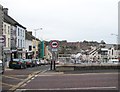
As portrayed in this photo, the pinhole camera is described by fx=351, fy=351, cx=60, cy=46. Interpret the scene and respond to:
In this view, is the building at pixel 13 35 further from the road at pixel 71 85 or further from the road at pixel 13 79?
the road at pixel 71 85

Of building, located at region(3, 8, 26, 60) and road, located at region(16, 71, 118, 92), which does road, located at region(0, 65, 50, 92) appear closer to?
road, located at region(16, 71, 118, 92)

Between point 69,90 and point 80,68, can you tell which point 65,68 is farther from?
point 69,90

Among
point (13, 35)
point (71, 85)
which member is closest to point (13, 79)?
point (71, 85)

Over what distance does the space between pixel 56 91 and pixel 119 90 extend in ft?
9.02

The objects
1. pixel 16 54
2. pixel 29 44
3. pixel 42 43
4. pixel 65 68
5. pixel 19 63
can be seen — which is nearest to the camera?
pixel 65 68

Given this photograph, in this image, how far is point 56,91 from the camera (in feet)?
50.8

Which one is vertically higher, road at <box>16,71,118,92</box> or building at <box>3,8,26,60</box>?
building at <box>3,8,26,60</box>

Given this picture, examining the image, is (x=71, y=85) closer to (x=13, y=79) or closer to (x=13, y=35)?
(x=13, y=79)

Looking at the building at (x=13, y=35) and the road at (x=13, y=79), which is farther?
the building at (x=13, y=35)

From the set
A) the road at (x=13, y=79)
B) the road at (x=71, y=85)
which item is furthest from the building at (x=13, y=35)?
the road at (x=71, y=85)

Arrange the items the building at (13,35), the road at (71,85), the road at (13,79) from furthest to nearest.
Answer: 1. the building at (13,35)
2. the road at (13,79)
3. the road at (71,85)

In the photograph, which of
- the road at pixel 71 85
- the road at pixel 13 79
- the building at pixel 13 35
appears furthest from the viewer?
the building at pixel 13 35

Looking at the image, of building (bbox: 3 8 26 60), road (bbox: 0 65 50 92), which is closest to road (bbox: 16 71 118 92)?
road (bbox: 0 65 50 92)

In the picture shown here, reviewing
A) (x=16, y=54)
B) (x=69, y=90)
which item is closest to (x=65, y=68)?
(x=69, y=90)
